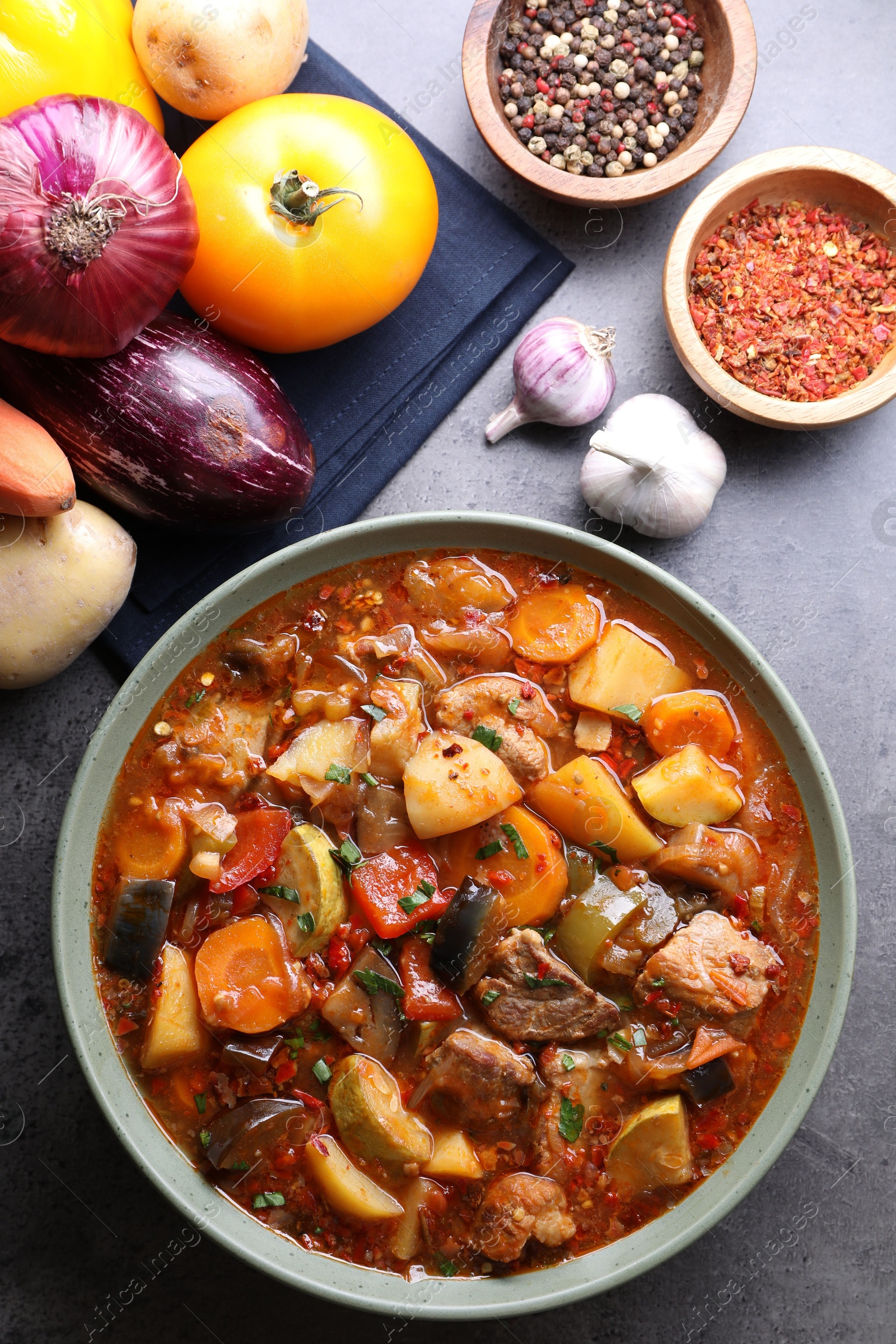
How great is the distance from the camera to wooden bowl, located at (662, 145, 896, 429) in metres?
3.11

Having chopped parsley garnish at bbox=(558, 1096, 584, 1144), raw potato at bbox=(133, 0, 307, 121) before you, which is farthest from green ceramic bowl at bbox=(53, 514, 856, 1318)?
raw potato at bbox=(133, 0, 307, 121)

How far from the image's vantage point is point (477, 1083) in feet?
9.04

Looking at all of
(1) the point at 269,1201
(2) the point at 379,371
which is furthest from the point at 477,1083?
(2) the point at 379,371

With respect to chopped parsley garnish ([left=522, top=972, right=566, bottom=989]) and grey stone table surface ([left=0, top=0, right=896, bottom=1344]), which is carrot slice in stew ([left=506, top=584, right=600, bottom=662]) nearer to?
grey stone table surface ([left=0, top=0, right=896, bottom=1344])

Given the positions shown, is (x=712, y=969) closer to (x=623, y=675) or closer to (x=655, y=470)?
(x=623, y=675)

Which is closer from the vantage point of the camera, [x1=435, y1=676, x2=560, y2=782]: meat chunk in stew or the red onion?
the red onion

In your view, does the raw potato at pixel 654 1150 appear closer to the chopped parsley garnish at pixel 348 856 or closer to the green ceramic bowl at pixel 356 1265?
the green ceramic bowl at pixel 356 1265

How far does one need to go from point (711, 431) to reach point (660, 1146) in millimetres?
2386

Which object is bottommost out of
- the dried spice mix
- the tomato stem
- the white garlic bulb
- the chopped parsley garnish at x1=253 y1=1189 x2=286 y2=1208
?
the chopped parsley garnish at x1=253 y1=1189 x2=286 y2=1208

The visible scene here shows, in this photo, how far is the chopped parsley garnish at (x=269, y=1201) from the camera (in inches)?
109

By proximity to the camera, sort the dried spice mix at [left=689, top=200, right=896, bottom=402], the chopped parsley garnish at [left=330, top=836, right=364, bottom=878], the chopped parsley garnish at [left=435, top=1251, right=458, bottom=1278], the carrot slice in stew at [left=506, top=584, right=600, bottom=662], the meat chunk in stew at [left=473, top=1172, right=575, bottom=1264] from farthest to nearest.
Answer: the dried spice mix at [left=689, top=200, right=896, bottom=402], the carrot slice in stew at [left=506, top=584, right=600, bottom=662], the chopped parsley garnish at [left=330, top=836, right=364, bottom=878], the chopped parsley garnish at [left=435, top=1251, right=458, bottom=1278], the meat chunk in stew at [left=473, top=1172, right=575, bottom=1264]

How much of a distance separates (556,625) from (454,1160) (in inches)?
65.4

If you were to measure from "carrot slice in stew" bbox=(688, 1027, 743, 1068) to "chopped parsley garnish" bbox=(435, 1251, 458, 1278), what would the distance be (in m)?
0.92

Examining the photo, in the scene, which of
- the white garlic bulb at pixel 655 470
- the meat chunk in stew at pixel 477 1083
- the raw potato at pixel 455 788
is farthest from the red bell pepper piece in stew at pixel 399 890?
the white garlic bulb at pixel 655 470
